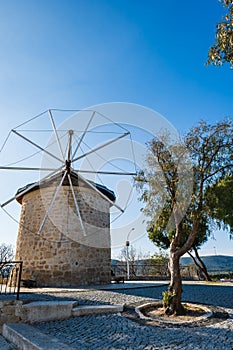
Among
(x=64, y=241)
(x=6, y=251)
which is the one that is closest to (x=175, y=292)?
(x=64, y=241)

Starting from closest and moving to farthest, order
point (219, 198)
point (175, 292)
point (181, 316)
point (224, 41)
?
1. point (224, 41)
2. point (181, 316)
3. point (175, 292)
4. point (219, 198)

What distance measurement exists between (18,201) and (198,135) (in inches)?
506

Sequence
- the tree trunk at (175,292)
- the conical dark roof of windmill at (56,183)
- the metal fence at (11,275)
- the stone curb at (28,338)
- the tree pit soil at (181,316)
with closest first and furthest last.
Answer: the stone curb at (28,338)
the tree pit soil at (181,316)
the tree trunk at (175,292)
the metal fence at (11,275)
the conical dark roof of windmill at (56,183)

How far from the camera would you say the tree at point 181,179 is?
6734mm

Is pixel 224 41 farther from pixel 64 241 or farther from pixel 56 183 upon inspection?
pixel 56 183

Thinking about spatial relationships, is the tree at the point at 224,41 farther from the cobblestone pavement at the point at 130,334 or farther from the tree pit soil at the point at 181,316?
the tree pit soil at the point at 181,316

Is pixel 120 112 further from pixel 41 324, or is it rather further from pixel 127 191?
pixel 41 324

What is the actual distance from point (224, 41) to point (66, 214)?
10852 mm

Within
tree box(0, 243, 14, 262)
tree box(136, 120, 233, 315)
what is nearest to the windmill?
tree box(136, 120, 233, 315)

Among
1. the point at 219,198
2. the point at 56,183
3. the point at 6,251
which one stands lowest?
the point at 219,198

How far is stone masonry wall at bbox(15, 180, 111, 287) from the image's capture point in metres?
12.6

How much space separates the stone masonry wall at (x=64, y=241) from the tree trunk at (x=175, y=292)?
6697mm

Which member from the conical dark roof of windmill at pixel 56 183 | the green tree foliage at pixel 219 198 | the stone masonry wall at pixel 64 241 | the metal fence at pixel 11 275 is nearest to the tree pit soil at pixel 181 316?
the green tree foliage at pixel 219 198

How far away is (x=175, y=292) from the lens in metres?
6.31
